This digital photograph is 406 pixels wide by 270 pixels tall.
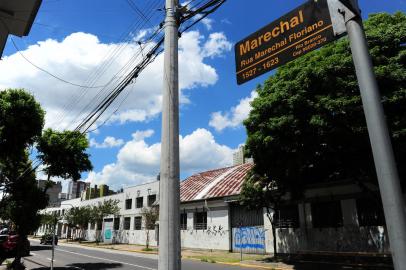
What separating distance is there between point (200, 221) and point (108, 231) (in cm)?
2196


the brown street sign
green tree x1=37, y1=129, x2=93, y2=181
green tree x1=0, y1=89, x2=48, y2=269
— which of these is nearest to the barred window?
green tree x1=0, y1=89, x2=48, y2=269

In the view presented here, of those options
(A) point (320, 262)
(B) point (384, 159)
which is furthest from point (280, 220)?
(B) point (384, 159)

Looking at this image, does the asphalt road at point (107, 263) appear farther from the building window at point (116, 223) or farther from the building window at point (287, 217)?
the building window at point (116, 223)

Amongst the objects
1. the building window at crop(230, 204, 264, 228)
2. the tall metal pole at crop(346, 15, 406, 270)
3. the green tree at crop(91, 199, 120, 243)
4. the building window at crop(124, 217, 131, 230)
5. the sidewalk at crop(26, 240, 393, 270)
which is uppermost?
the green tree at crop(91, 199, 120, 243)

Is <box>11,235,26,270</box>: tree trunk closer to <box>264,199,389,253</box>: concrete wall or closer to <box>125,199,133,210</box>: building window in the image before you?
<box>264,199,389,253</box>: concrete wall

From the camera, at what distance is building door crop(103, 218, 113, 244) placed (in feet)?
155

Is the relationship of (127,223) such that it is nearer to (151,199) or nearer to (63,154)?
(151,199)

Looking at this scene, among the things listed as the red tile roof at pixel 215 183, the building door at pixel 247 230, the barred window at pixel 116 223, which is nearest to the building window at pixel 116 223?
the barred window at pixel 116 223

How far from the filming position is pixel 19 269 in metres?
16.1

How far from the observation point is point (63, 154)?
1789cm

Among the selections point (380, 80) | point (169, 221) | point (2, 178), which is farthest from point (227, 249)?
point (169, 221)

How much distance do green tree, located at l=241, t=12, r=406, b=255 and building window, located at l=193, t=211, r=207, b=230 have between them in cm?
1476

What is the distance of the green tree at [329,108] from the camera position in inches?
505

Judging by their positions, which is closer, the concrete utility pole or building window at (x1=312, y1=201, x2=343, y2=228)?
the concrete utility pole
